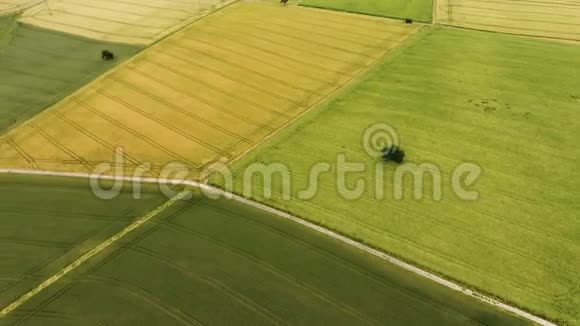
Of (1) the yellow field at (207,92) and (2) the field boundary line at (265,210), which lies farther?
(1) the yellow field at (207,92)

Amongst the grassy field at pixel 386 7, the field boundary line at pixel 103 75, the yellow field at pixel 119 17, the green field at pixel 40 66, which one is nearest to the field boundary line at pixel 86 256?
the field boundary line at pixel 103 75

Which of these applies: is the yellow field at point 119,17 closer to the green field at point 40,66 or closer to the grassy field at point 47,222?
the green field at point 40,66

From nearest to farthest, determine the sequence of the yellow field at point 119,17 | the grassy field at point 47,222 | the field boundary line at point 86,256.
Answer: the field boundary line at point 86,256 < the grassy field at point 47,222 < the yellow field at point 119,17

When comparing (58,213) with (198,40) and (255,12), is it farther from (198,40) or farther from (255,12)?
(255,12)

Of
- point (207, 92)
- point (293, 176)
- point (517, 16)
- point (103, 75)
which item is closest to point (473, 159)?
point (293, 176)

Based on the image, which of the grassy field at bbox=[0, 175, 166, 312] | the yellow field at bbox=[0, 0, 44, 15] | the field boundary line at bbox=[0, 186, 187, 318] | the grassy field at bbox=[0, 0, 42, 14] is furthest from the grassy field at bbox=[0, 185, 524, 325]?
the yellow field at bbox=[0, 0, 44, 15]

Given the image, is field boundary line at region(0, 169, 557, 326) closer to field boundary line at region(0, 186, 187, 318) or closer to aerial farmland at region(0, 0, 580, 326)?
field boundary line at region(0, 186, 187, 318)

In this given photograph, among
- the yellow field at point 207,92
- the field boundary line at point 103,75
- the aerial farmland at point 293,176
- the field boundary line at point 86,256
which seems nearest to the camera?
the aerial farmland at point 293,176
